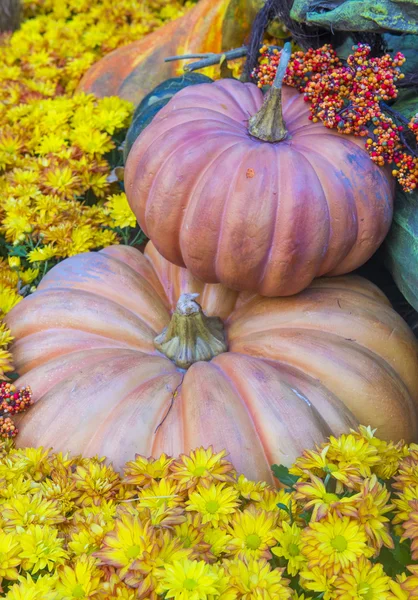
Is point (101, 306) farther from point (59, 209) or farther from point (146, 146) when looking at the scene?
point (59, 209)

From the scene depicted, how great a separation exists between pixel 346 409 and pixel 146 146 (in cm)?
73

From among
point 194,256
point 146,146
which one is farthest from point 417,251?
point 146,146

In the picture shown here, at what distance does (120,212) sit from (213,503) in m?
1.13

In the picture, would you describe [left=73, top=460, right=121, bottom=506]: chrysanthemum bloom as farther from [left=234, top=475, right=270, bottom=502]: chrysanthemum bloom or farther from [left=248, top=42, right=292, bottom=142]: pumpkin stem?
[left=248, top=42, right=292, bottom=142]: pumpkin stem

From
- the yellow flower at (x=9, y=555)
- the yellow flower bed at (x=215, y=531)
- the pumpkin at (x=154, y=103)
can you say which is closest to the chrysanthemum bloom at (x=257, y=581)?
the yellow flower bed at (x=215, y=531)

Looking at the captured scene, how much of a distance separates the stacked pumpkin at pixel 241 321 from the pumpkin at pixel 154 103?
0.42 m

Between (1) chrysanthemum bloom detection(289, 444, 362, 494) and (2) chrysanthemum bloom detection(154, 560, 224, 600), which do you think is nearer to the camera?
(2) chrysanthemum bloom detection(154, 560, 224, 600)

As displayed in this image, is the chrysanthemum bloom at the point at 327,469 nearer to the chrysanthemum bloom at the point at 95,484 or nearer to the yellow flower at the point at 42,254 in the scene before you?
the chrysanthemum bloom at the point at 95,484

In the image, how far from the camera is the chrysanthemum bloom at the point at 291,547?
853 mm

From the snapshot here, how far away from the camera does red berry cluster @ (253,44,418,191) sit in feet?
4.25

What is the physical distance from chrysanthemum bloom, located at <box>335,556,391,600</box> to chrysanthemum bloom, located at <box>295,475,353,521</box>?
0.07m

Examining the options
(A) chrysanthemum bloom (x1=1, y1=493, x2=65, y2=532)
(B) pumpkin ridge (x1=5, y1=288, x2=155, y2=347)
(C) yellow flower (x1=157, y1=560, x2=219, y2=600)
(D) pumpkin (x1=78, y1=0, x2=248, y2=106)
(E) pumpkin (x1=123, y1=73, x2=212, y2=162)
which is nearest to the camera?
(C) yellow flower (x1=157, y1=560, x2=219, y2=600)

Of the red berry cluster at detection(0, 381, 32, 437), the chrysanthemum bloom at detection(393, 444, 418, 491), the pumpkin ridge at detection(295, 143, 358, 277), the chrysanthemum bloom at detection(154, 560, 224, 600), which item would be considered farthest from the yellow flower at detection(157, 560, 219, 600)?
the pumpkin ridge at detection(295, 143, 358, 277)

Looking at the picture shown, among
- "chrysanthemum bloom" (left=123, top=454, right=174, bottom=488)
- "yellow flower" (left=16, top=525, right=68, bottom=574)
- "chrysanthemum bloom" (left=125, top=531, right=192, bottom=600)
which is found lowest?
"chrysanthemum bloom" (left=123, top=454, right=174, bottom=488)
